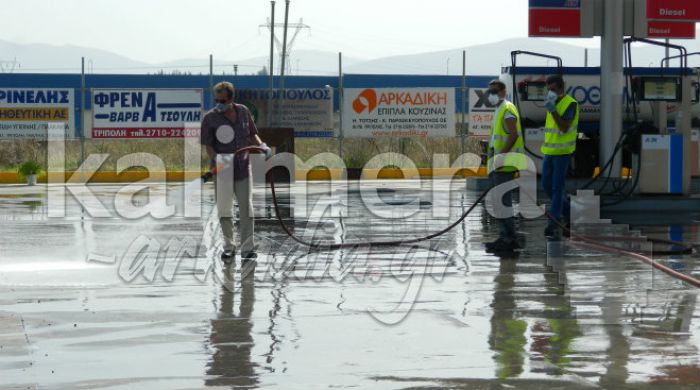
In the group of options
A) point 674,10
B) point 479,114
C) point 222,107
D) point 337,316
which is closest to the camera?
point 337,316

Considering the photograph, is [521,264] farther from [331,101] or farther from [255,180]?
[331,101]

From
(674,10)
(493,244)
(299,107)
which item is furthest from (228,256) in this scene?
(299,107)

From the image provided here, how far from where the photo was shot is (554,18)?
22344 mm

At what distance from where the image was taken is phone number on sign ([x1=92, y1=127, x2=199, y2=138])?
96.4 ft

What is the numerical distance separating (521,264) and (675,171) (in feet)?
23.7

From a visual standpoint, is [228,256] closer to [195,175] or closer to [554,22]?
[554,22]

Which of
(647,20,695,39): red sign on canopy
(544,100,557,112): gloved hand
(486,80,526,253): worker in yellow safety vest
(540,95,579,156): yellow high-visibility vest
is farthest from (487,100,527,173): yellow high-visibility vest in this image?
(647,20,695,39): red sign on canopy

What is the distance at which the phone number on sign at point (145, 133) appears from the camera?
29.4 meters

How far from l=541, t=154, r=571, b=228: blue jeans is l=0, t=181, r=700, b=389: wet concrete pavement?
0.69m

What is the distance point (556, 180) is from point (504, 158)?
165 cm

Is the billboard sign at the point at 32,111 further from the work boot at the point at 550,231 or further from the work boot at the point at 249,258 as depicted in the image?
the work boot at the point at 249,258

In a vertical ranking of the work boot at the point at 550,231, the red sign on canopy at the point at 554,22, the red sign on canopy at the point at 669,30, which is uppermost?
the red sign on canopy at the point at 669,30

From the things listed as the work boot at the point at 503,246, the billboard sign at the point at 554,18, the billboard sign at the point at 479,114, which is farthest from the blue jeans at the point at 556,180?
the billboard sign at the point at 479,114

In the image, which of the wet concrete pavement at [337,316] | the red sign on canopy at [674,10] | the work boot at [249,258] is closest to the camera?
the wet concrete pavement at [337,316]
